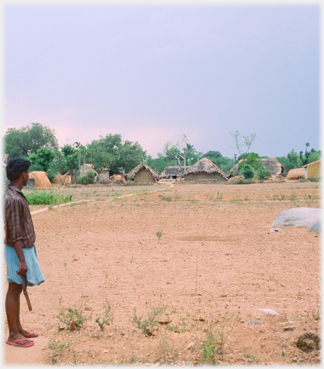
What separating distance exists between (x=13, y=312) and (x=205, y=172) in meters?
46.7

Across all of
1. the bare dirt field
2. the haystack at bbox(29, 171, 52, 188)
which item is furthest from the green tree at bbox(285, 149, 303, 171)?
the bare dirt field

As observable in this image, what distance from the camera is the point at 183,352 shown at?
292 centimetres

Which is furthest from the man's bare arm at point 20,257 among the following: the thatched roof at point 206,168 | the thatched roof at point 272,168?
the thatched roof at point 272,168

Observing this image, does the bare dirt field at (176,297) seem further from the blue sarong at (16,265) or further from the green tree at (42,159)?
the green tree at (42,159)

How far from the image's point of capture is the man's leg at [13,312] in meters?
3.18

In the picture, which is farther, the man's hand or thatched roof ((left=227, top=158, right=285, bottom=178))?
thatched roof ((left=227, top=158, right=285, bottom=178))

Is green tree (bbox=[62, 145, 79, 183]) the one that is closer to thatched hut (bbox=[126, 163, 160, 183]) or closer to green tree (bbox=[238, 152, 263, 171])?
thatched hut (bbox=[126, 163, 160, 183])

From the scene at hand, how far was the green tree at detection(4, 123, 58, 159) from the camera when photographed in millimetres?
58781

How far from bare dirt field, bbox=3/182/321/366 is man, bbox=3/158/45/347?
187mm

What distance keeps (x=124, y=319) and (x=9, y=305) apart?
114 centimetres

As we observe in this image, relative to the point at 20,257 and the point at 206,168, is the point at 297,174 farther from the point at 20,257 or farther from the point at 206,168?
the point at 20,257

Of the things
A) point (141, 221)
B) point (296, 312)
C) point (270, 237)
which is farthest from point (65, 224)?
point (296, 312)

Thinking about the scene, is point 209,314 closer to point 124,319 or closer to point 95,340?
point 124,319

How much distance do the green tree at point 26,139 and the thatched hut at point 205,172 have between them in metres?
25.9
